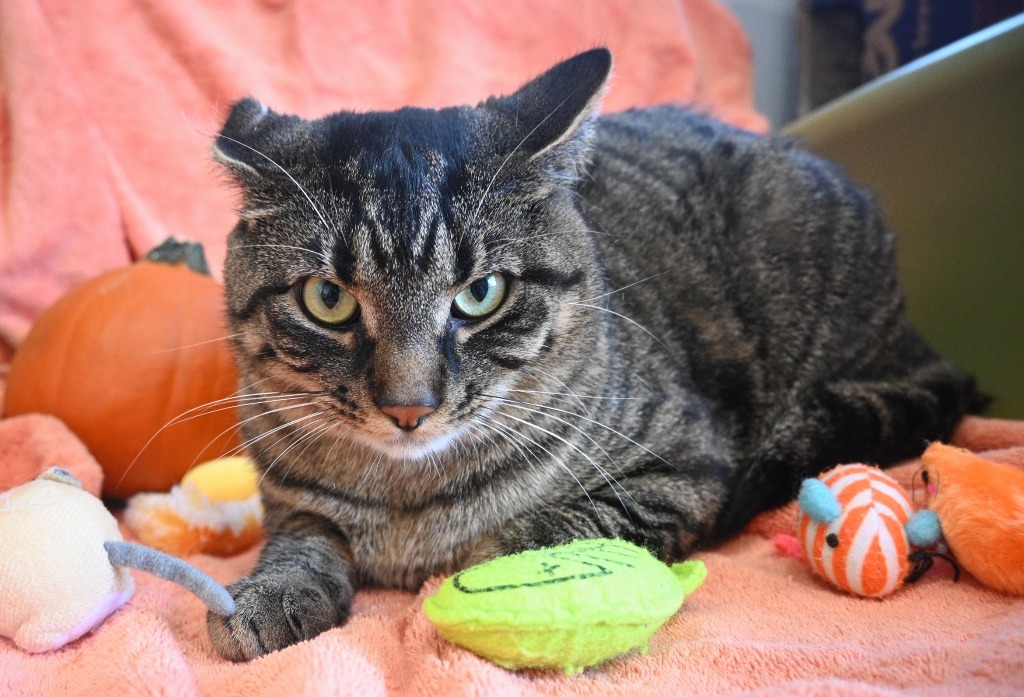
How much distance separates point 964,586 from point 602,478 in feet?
1.81

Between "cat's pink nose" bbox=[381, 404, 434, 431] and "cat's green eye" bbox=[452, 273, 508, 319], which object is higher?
"cat's green eye" bbox=[452, 273, 508, 319]

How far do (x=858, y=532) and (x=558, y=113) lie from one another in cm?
76

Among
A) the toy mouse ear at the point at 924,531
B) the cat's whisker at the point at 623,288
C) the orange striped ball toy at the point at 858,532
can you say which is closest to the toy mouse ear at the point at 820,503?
the orange striped ball toy at the point at 858,532

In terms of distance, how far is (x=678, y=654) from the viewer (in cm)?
95

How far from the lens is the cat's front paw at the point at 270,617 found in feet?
3.25

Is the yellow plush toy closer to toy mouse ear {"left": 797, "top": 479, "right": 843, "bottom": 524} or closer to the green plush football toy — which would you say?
the green plush football toy

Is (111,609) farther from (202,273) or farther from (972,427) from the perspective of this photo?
(972,427)

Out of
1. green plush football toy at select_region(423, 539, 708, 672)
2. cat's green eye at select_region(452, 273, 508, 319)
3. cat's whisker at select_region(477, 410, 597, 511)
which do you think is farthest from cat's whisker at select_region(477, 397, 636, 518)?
green plush football toy at select_region(423, 539, 708, 672)

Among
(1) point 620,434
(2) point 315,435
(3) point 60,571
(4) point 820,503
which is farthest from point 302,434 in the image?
(4) point 820,503

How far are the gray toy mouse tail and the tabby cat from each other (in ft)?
0.16

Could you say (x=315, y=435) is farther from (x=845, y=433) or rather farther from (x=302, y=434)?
(x=845, y=433)

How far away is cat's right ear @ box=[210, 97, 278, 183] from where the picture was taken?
1124mm

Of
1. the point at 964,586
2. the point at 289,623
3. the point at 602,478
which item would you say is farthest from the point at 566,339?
the point at 964,586

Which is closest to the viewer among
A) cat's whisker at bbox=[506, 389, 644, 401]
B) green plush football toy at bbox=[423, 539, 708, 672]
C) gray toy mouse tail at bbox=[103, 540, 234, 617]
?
green plush football toy at bbox=[423, 539, 708, 672]
